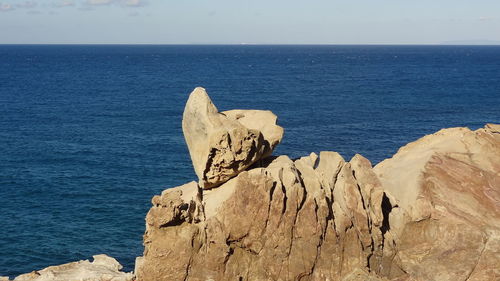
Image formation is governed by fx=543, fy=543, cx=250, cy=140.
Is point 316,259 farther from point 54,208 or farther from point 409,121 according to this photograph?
point 409,121

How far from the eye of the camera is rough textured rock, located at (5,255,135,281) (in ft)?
107

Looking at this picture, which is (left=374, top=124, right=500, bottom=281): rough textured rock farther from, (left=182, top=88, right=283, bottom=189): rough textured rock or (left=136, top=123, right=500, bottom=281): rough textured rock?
(left=182, top=88, right=283, bottom=189): rough textured rock

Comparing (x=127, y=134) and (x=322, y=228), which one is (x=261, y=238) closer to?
(x=322, y=228)

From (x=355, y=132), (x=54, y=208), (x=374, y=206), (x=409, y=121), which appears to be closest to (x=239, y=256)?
(x=374, y=206)

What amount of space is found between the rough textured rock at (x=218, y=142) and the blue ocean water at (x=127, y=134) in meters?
17.0

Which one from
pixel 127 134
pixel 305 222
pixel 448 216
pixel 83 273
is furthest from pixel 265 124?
pixel 127 134

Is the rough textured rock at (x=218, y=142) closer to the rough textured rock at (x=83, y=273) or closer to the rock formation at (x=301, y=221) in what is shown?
the rock formation at (x=301, y=221)

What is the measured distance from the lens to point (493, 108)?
118 m

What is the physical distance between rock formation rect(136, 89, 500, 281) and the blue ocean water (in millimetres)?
16747

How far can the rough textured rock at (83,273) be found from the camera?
32.7 meters

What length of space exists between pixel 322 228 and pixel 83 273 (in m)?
15.2

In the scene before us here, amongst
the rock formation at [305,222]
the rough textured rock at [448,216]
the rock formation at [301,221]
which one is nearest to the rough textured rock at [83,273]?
the rock formation at [301,221]

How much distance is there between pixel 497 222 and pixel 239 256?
15135 millimetres

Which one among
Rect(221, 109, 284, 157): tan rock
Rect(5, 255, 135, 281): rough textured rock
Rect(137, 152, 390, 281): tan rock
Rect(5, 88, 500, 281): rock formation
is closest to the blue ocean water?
Rect(5, 255, 135, 281): rough textured rock
